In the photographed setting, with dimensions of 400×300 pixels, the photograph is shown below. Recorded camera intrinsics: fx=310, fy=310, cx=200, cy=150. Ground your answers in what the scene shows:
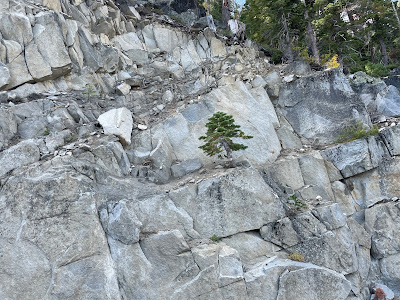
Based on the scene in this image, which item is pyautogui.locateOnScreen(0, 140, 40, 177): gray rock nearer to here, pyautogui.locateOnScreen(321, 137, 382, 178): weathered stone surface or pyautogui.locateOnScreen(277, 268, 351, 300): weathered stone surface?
pyautogui.locateOnScreen(277, 268, 351, 300): weathered stone surface

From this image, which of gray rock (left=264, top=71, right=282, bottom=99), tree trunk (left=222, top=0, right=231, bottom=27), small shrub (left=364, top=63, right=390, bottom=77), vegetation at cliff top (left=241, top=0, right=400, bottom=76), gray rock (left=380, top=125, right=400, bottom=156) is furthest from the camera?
tree trunk (left=222, top=0, right=231, bottom=27)

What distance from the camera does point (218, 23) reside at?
36.1m

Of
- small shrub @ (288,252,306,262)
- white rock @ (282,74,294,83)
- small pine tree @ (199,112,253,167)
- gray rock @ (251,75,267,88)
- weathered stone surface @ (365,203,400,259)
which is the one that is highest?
gray rock @ (251,75,267,88)

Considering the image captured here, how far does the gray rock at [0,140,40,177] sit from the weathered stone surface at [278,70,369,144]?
51.4 feet

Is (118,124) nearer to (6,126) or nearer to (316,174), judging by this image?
(6,126)

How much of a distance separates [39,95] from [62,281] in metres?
12.5

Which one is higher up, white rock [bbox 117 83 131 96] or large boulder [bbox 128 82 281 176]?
white rock [bbox 117 83 131 96]

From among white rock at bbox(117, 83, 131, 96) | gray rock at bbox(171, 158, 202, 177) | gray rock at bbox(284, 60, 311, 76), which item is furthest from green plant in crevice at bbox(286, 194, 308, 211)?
white rock at bbox(117, 83, 131, 96)

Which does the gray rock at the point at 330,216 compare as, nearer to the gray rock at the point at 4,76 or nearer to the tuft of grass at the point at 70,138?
the tuft of grass at the point at 70,138

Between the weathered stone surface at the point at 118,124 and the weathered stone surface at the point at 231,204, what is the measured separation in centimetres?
470

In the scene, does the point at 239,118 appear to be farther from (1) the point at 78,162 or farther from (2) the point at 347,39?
(2) the point at 347,39

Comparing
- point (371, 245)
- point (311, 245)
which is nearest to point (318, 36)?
point (371, 245)

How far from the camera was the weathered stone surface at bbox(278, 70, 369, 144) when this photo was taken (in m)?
20.5

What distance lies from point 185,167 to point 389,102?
1558 cm
